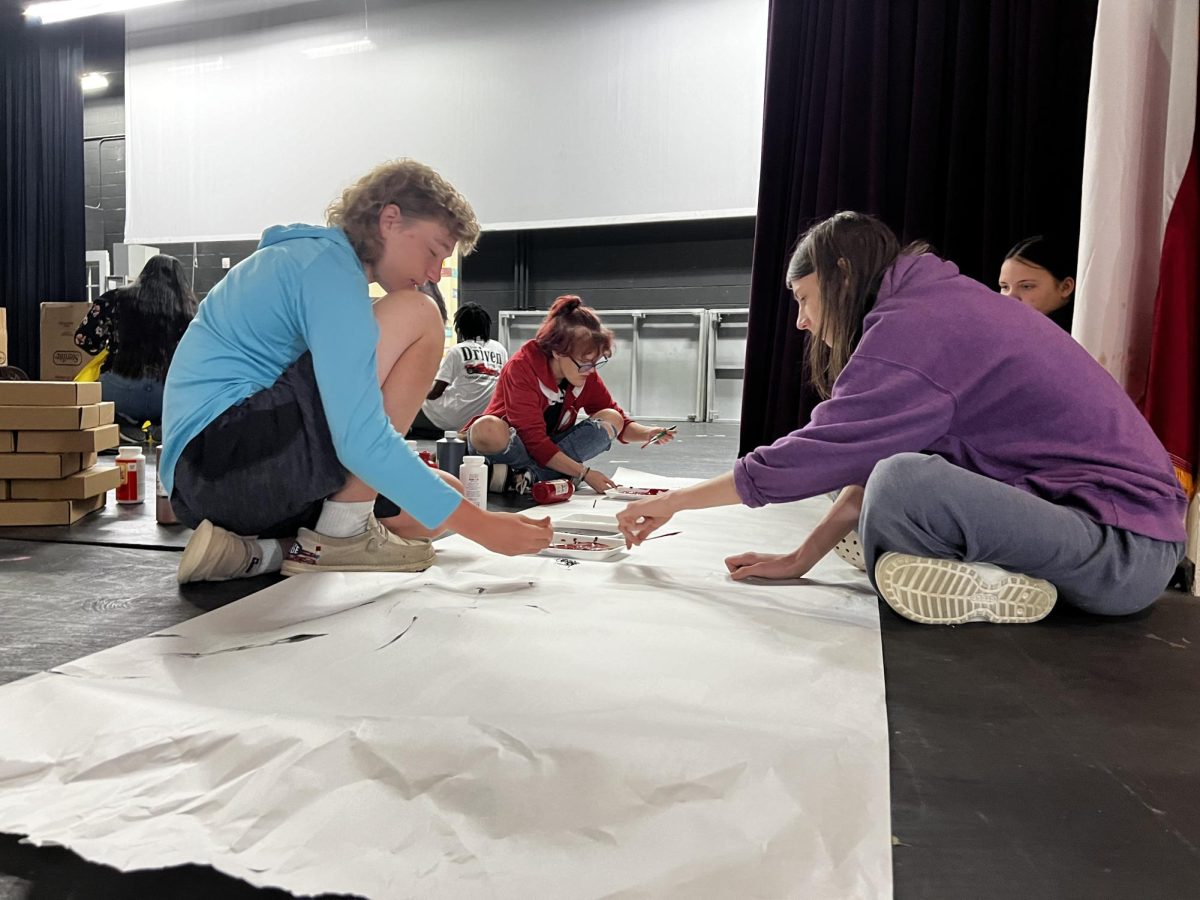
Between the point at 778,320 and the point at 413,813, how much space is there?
→ 3.00m

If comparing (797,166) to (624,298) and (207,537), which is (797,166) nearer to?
(207,537)

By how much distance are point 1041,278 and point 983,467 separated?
151cm

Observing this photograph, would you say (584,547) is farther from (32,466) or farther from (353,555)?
(32,466)

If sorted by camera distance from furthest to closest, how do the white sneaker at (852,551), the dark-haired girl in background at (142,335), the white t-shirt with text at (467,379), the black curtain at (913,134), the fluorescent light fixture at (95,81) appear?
the fluorescent light fixture at (95,81)
the dark-haired girl in background at (142,335)
the white t-shirt with text at (467,379)
the black curtain at (913,134)
the white sneaker at (852,551)

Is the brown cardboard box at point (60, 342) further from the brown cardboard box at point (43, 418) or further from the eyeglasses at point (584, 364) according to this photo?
the eyeglasses at point (584, 364)

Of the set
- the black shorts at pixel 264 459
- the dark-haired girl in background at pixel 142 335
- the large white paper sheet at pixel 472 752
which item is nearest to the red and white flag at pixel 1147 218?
the large white paper sheet at pixel 472 752

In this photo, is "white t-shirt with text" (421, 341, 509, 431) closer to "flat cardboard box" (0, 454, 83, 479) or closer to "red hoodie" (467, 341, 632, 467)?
"red hoodie" (467, 341, 632, 467)

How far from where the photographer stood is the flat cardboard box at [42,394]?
1.97 m

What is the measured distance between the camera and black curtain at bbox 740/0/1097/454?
9.42 ft

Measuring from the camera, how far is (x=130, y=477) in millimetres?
2311

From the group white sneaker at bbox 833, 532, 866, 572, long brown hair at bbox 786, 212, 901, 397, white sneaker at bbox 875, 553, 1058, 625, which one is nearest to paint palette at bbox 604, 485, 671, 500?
white sneaker at bbox 833, 532, 866, 572

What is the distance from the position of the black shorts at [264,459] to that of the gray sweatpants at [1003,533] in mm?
895

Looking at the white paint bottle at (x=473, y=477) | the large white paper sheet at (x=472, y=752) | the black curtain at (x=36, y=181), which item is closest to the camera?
the large white paper sheet at (x=472, y=752)

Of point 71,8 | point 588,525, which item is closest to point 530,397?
point 588,525
